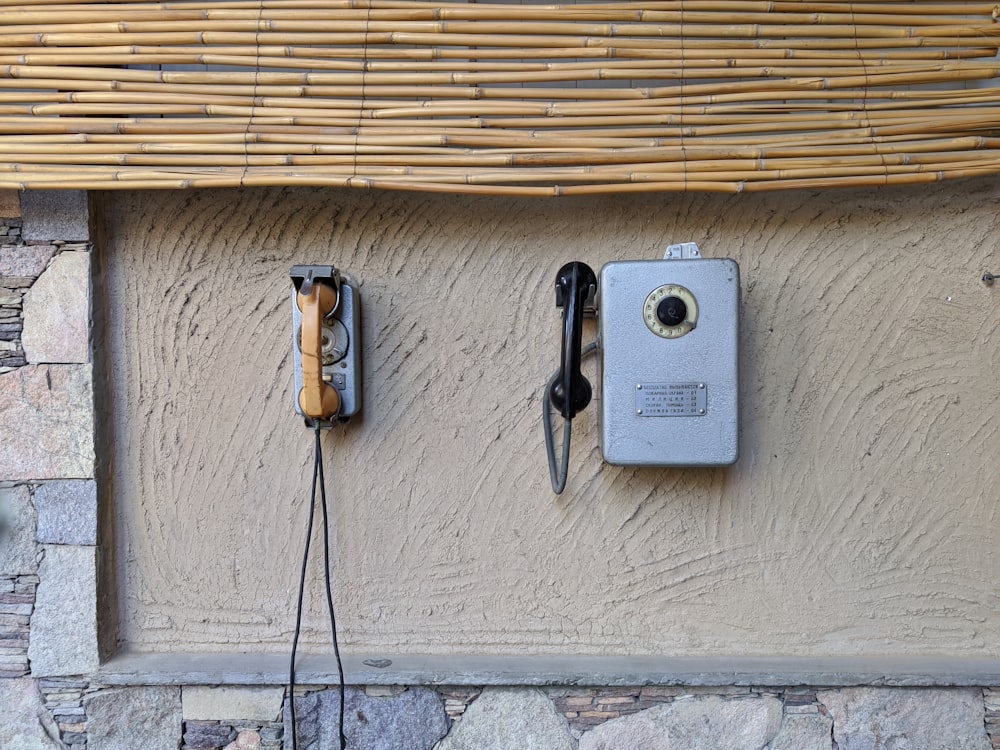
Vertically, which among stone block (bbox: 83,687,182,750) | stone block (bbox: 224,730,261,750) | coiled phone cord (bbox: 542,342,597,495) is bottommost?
stone block (bbox: 224,730,261,750)

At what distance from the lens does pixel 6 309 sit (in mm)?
1387

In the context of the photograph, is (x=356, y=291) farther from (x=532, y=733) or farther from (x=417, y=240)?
(x=532, y=733)

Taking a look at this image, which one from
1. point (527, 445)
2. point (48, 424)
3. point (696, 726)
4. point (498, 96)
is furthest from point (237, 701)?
point (498, 96)

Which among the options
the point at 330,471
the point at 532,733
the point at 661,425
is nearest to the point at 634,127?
the point at 661,425

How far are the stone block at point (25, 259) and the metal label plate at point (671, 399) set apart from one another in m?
1.49

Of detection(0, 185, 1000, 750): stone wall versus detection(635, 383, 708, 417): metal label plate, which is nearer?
detection(635, 383, 708, 417): metal label plate

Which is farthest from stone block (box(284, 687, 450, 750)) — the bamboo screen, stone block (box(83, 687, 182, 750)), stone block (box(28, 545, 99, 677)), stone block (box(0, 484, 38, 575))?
Result: the bamboo screen

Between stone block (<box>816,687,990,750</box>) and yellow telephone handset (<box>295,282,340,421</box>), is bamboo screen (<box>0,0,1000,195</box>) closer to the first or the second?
yellow telephone handset (<box>295,282,340,421</box>)

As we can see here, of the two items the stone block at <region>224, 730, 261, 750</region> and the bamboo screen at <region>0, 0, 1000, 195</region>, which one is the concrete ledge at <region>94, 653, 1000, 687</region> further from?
the bamboo screen at <region>0, 0, 1000, 195</region>

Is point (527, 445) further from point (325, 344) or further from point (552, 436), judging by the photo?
point (325, 344)

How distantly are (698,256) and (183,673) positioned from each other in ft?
5.39

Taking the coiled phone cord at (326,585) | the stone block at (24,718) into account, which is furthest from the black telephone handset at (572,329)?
the stone block at (24,718)

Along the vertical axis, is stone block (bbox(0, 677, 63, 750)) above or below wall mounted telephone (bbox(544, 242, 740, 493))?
below

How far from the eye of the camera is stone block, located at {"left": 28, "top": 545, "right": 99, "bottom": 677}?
54.7 inches
